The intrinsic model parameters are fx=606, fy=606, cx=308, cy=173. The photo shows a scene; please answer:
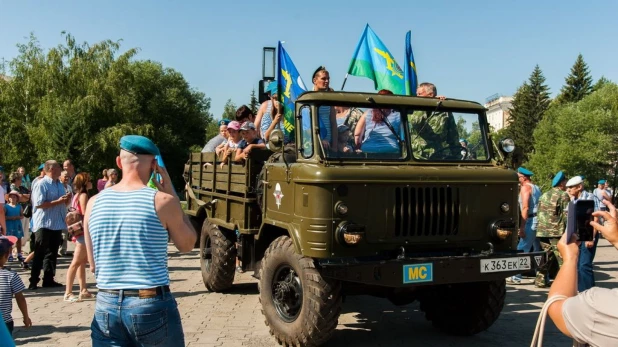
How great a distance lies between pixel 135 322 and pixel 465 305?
4.41 meters

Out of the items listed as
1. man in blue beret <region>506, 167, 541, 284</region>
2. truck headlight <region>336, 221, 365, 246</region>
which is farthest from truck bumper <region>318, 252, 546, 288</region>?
man in blue beret <region>506, 167, 541, 284</region>

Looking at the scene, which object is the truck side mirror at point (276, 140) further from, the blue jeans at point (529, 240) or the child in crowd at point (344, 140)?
the blue jeans at point (529, 240)

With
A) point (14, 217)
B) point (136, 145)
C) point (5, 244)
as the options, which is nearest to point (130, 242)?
point (136, 145)

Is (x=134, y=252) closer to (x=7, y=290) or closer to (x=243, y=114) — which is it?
(x=7, y=290)

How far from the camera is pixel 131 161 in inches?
137

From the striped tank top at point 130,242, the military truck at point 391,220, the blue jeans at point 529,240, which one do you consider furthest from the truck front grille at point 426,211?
the blue jeans at point 529,240

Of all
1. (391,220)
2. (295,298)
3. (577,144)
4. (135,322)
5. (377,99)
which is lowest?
(295,298)

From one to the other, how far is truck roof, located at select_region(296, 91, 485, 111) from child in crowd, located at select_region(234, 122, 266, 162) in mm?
1233

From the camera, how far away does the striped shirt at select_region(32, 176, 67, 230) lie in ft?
31.2

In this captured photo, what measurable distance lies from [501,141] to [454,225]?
1.42m

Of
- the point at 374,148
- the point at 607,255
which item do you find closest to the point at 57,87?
the point at 607,255

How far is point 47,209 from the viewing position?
9586 millimetres

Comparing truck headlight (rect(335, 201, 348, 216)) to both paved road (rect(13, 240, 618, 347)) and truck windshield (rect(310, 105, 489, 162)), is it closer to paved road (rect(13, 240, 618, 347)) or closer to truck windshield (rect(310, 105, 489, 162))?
truck windshield (rect(310, 105, 489, 162))

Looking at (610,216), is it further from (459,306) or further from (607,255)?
(607,255)
